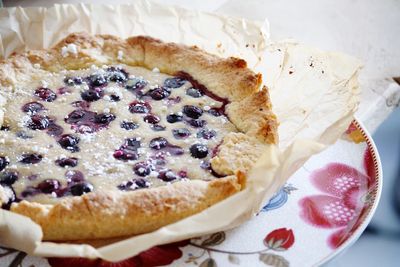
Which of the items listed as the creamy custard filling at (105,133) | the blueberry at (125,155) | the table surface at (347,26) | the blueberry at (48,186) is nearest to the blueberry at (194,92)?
the creamy custard filling at (105,133)

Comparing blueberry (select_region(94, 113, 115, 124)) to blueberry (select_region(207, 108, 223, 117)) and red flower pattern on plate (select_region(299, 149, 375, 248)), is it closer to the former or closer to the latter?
blueberry (select_region(207, 108, 223, 117))

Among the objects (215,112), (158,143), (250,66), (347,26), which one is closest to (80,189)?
(158,143)

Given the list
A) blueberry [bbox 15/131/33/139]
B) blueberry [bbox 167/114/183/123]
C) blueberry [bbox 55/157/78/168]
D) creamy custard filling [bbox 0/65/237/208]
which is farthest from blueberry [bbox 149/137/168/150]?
blueberry [bbox 15/131/33/139]

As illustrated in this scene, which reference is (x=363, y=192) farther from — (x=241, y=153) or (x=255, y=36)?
(x=255, y=36)

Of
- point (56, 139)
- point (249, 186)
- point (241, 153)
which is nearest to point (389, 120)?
point (241, 153)

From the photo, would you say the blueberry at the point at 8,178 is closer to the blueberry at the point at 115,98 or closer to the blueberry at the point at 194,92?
the blueberry at the point at 115,98

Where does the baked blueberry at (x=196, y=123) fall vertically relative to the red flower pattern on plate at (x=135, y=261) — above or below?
above

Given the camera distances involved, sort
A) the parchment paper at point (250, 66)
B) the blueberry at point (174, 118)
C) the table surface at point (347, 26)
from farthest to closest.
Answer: the table surface at point (347, 26) < the blueberry at point (174, 118) < the parchment paper at point (250, 66)
